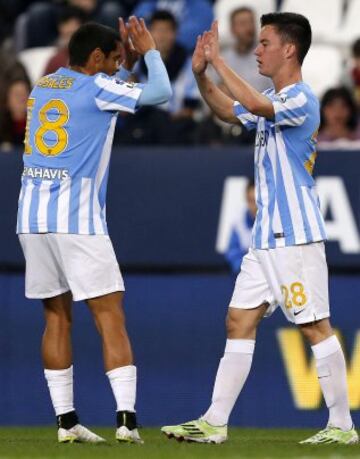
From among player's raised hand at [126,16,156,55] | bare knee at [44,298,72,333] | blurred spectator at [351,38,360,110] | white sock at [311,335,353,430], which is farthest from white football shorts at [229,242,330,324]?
blurred spectator at [351,38,360,110]

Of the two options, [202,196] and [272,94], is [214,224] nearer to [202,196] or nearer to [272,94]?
[202,196]

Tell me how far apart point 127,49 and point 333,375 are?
82.7 inches

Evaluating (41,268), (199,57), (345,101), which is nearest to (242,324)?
(41,268)

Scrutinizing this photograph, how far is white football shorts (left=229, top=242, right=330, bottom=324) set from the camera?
7.99 metres

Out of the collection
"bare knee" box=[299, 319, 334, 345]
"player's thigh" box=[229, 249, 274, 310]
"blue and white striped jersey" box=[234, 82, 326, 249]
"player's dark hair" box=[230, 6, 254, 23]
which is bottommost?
"bare knee" box=[299, 319, 334, 345]

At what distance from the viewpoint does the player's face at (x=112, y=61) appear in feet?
27.0

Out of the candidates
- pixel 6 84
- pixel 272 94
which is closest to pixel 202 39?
pixel 272 94

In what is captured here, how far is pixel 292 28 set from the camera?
810 centimetres

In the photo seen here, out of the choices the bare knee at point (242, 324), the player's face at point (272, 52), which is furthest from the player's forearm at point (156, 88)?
the bare knee at point (242, 324)

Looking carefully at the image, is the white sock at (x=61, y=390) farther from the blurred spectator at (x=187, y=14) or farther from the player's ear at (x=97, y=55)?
the blurred spectator at (x=187, y=14)

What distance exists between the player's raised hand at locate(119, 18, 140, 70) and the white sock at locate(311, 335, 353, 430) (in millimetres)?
1885

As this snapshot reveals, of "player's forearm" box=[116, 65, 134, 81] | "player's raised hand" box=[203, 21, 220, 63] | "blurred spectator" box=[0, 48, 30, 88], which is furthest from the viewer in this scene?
"blurred spectator" box=[0, 48, 30, 88]

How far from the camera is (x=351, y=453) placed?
750 cm

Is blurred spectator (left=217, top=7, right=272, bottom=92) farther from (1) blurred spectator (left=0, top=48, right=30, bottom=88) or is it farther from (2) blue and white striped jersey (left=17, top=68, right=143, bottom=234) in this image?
(2) blue and white striped jersey (left=17, top=68, right=143, bottom=234)
